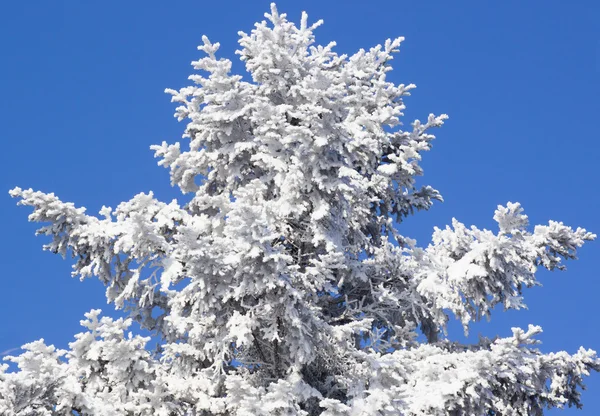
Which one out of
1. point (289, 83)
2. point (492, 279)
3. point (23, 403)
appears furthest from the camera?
point (289, 83)

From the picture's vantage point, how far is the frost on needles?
12406mm

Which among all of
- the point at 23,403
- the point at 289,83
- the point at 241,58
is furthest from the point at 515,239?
the point at 23,403

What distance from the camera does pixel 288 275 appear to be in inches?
481

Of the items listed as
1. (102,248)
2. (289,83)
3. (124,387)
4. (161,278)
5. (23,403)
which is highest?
(289,83)

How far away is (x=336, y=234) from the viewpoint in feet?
48.2

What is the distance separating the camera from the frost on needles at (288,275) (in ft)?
40.7

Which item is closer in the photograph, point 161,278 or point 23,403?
point 23,403

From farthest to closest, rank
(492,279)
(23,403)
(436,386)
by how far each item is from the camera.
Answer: (492,279), (436,386), (23,403)

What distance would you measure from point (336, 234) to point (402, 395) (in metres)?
3.75

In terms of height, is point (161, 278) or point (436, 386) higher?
point (161, 278)

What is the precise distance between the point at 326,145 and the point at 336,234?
1849 mm

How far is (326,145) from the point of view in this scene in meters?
13.6

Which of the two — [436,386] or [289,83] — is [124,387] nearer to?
[436,386]

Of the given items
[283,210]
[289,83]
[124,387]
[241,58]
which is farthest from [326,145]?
[124,387]
